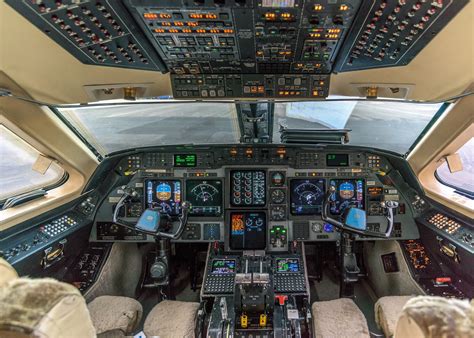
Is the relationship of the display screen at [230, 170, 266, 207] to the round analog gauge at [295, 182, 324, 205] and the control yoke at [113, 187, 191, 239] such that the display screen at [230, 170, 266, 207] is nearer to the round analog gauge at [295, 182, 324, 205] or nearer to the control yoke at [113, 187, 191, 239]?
the round analog gauge at [295, 182, 324, 205]

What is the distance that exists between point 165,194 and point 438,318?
303 centimetres

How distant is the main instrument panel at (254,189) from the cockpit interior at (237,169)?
0.6 inches

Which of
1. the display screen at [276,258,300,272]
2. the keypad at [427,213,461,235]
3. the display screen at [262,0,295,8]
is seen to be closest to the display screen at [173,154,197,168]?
the display screen at [276,258,300,272]

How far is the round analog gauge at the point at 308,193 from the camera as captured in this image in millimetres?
3602

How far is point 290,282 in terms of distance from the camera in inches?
125

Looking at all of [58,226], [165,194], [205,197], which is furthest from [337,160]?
[58,226]

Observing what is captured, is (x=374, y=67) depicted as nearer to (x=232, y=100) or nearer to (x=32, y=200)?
(x=232, y=100)

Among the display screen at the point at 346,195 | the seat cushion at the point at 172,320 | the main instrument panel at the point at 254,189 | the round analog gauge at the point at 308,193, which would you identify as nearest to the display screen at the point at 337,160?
the main instrument panel at the point at 254,189

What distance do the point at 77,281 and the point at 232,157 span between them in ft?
6.06

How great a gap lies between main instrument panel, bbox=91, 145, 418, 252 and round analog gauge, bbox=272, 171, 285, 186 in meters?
0.01

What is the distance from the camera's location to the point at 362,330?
8.67 ft

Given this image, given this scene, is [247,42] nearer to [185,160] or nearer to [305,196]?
[185,160]

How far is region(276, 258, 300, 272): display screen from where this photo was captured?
10.9ft

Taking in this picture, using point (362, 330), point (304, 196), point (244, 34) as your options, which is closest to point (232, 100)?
point (244, 34)
